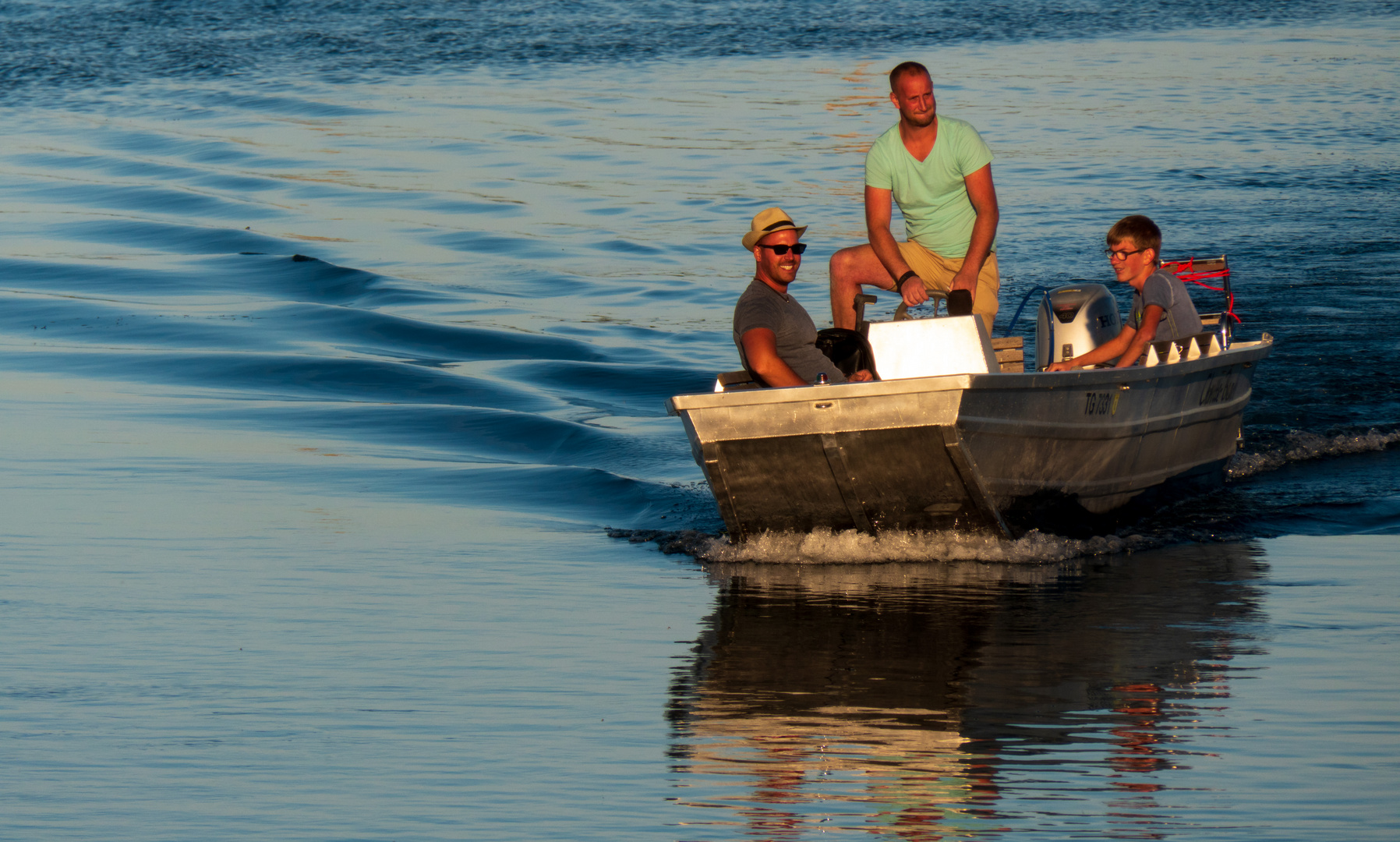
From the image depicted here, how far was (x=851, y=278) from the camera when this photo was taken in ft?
32.1

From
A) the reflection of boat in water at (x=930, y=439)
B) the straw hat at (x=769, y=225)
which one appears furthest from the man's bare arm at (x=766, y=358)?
the straw hat at (x=769, y=225)

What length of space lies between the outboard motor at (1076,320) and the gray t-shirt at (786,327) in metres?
2.05

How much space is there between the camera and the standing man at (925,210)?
9.47m

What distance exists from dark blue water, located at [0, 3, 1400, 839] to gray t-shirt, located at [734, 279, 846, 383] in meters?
0.91

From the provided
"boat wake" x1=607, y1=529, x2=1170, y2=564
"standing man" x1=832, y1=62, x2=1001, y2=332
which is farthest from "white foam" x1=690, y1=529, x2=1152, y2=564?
"standing man" x1=832, y1=62, x2=1001, y2=332

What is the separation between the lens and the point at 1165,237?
19.8 metres

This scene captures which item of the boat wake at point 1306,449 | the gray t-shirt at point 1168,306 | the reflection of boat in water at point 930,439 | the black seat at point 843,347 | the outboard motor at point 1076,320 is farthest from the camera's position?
the boat wake at point 1306,449

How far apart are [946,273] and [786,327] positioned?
1329 millimetres

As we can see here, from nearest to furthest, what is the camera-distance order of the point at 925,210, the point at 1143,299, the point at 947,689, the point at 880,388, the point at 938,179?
the point at 947,689, the point at 880,388, the point at 938,179, the point at 925,210, the point at 1143,299

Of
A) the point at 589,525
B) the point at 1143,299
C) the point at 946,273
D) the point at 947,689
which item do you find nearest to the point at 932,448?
the point at 946,273

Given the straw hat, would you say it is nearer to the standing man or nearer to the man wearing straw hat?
the man wearing straw hat

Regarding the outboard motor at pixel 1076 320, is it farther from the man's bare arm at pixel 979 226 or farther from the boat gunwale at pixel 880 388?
the boat gunwale at pixel 880 388

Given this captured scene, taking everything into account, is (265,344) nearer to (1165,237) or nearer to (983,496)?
(983,496)

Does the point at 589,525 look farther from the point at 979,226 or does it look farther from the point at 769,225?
the point at 979,226
